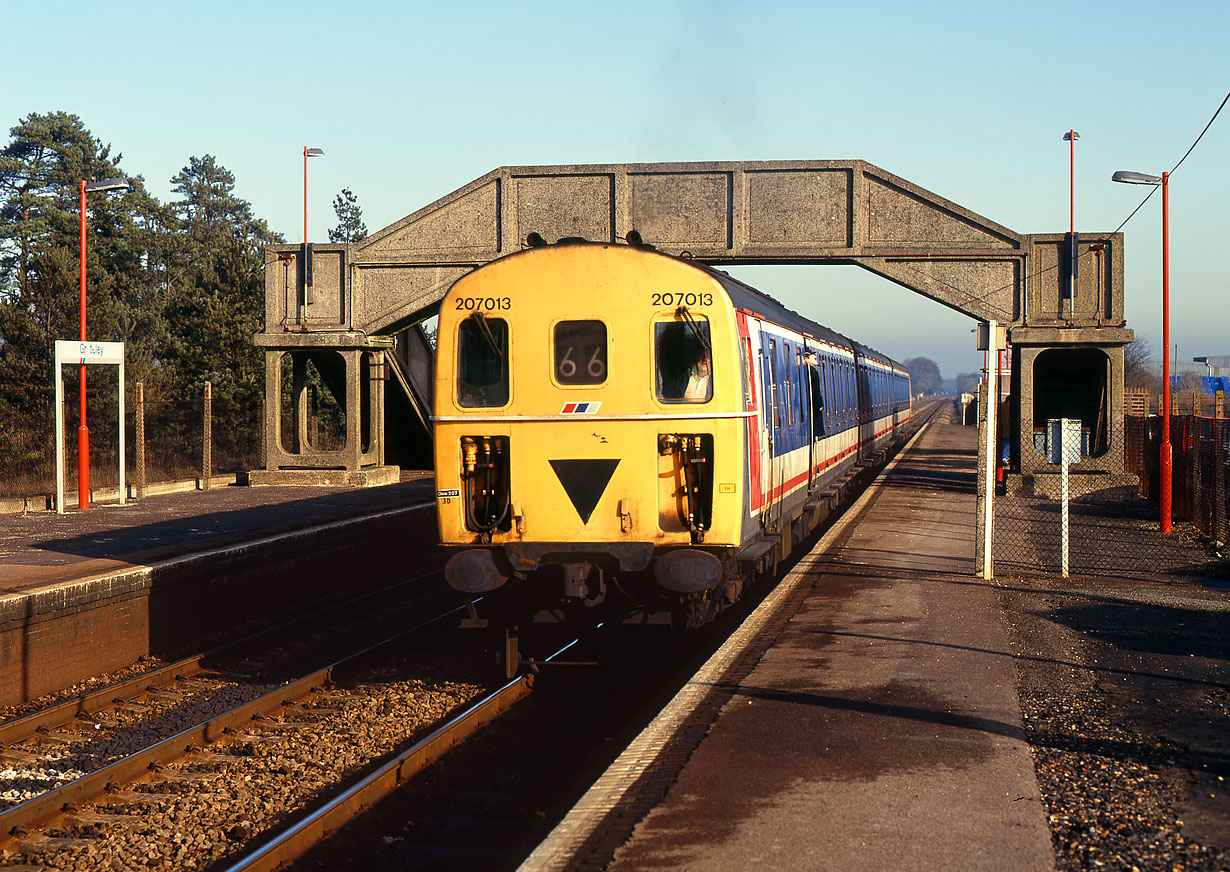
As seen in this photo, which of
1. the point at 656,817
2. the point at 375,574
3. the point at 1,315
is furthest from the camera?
the point at 1,315

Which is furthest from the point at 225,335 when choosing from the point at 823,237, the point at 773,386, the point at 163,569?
the point at 773,386

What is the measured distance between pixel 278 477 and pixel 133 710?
1677 centimetres

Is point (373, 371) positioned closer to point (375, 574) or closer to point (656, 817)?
point (375, 574)

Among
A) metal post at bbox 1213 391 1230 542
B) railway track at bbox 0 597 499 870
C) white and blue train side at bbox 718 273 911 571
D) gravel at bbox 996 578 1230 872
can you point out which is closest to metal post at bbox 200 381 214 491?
A: white and blue train side at bbox 718 273 911 571

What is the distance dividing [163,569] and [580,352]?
18.4 feet

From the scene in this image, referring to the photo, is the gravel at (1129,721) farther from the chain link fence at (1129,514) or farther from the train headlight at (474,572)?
the train headlight at (474,572)

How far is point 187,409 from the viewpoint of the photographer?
3478 cm

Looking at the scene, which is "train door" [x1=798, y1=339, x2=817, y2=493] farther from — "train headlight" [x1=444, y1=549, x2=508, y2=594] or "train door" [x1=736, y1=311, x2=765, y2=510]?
"train headlight" [x1=444, y1=549, x2=508, y2=594]

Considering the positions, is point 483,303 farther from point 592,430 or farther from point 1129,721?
point 1129,721

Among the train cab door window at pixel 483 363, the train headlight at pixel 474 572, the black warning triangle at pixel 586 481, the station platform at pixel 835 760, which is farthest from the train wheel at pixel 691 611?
the train cab door window at pixel 483 363

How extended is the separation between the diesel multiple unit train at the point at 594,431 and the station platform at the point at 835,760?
101cm

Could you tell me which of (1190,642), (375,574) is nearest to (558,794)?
(1190,642)

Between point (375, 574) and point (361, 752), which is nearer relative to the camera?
point (361, 752)

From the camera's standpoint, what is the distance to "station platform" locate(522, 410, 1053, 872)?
5.18 metres
